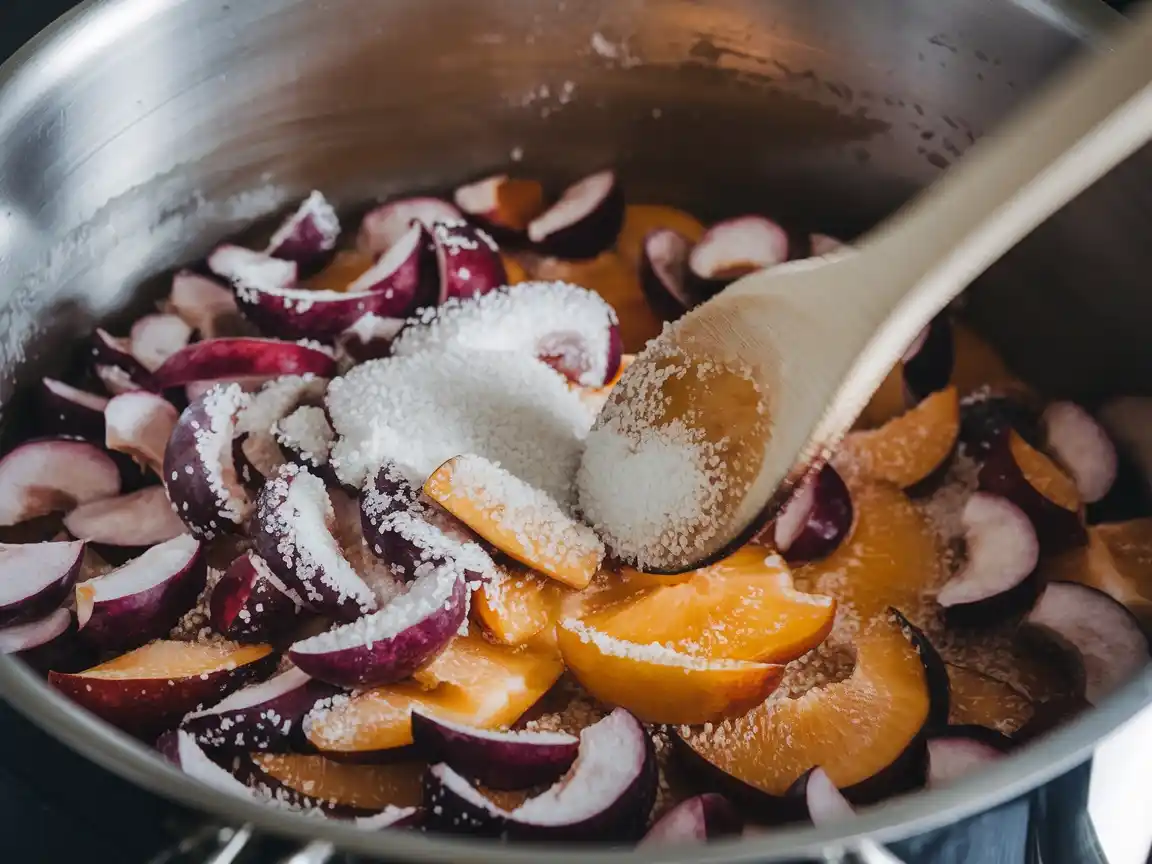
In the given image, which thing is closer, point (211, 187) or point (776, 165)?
point (211, 187)

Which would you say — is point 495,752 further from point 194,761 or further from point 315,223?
point 315,223

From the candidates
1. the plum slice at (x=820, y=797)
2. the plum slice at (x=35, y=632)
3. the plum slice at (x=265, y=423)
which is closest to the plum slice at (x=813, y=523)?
the plum slice at (x=820, y=797)

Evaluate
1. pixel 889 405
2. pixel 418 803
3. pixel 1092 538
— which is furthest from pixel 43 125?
pixel 1092 538

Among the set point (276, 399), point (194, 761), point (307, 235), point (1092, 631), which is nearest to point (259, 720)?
point (194, 761)

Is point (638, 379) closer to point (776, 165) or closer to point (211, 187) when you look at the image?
point (776, 165)

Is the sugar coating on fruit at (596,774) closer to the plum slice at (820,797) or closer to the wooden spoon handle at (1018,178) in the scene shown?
the plum slice at (820,797)

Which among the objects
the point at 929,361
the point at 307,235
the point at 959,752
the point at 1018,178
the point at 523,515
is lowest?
the point at 959,752
